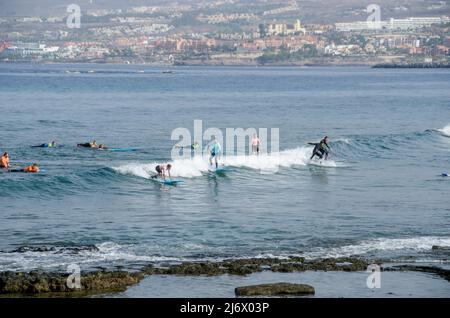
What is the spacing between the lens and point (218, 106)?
10106 cm

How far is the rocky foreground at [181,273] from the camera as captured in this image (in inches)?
803

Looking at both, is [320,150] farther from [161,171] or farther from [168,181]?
[168,181]

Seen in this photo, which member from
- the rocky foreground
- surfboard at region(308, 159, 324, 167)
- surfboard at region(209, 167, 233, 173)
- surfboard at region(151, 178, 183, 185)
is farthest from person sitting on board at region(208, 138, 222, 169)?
the rocky foreground

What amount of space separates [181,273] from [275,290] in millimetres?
2780

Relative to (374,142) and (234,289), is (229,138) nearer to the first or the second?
(374,142)

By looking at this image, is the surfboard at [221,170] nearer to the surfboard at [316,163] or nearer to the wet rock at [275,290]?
the surfboard at [316,163]

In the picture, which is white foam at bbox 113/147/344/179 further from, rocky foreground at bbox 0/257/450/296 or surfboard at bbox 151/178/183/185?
rocky foreground at bbox 0/257/450/296

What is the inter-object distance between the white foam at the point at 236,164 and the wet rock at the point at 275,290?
20.8m

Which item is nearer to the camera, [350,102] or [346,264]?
[346,264]

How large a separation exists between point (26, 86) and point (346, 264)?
125 m

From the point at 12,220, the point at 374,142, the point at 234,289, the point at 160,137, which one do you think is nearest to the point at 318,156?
the point at 374,142

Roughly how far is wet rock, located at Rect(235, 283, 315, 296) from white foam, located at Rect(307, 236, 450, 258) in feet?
13.7

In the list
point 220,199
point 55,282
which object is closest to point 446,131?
point 220,199

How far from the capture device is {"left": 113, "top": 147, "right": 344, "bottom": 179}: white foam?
4228 cm
